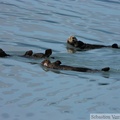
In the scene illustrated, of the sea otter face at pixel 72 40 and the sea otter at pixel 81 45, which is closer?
the sea otter at pixel 81 45

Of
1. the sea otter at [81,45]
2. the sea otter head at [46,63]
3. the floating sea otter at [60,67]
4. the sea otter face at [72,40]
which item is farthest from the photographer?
the sea otter face at [72,40]

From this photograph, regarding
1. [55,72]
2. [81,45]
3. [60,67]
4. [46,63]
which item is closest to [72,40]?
[81,45]

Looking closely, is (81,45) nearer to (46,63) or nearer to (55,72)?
(46,63)

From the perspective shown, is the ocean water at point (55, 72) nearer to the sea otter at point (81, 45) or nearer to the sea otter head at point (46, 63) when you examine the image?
the sea otter head at point (46, 63)

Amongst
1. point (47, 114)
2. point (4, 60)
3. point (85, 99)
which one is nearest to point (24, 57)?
point (4, 60)

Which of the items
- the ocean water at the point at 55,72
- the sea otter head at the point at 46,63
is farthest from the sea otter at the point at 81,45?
the sea otter head at the point at 46,63

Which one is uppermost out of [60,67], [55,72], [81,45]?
[81,45]

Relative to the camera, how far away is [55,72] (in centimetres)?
1742

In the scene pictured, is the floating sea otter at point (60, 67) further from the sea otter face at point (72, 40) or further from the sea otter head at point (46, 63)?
the sea otter face at point (72, 40)

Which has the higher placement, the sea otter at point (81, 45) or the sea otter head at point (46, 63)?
the sea otter at point (81, 45)

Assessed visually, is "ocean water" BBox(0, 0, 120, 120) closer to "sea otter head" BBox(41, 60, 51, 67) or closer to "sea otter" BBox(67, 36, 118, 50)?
"sea otter head" BBox(41, 60, 51, 67)

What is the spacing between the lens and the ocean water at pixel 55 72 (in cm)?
1320

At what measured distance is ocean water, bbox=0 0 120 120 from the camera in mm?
13203

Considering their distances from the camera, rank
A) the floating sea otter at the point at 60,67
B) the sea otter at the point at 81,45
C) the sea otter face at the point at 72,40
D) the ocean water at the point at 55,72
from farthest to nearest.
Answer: the sea otter face at the point at 72,40
the sea otter at the point at 81,45
the floating sea otter at the point at 60,67
the ocean water at the point at 55,72
